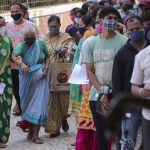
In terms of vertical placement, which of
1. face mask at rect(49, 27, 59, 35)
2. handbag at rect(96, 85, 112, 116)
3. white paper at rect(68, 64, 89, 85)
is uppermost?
handbag at rect(96, 85, 112, 116)

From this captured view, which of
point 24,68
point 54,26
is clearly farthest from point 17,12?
point 24,68

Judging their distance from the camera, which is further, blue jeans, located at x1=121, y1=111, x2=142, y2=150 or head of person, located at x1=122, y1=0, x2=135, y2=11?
head of person, located at x1=122, y1=0, x2=135, y2=11

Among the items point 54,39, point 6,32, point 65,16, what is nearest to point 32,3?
point 65,16

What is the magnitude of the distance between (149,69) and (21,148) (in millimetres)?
3446

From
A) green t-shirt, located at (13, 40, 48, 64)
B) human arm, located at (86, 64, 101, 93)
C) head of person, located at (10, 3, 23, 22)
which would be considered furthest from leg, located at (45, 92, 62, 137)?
human arm, located at (86, 64, 101, 93)

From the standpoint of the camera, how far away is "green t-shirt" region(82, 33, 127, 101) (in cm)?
428

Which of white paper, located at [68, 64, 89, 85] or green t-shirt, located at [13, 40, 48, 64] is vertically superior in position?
white paper, located at [68, 64, 89, 85]

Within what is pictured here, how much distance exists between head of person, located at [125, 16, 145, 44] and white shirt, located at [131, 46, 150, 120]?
2.42 feet

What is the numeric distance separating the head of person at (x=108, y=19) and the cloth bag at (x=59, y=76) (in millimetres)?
2174

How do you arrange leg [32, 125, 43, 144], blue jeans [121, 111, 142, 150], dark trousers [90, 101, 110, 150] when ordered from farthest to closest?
leg [32, 125, 43, 144]
dark trousers [90, 101, 110, 150]
blue jeans [121, 111, 142, 150]

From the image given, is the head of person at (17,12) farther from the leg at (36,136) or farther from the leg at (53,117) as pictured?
the leg at (36,136)

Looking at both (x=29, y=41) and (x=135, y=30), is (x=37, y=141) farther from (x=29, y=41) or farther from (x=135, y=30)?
(x=135, y=30)

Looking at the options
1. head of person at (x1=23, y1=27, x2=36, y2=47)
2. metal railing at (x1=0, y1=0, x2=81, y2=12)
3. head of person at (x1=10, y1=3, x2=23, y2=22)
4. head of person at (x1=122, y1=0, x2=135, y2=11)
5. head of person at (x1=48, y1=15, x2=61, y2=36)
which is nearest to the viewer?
head of person at (x1=23, y1=27, x2=36, y2=47)

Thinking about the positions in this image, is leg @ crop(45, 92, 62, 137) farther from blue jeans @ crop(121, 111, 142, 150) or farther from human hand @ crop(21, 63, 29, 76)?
blue jeans @ crop(121, 111, 142, 150)
